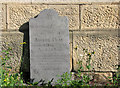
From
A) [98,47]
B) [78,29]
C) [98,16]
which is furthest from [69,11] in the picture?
[98,47]

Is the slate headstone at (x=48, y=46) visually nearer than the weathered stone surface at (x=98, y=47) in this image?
Yes

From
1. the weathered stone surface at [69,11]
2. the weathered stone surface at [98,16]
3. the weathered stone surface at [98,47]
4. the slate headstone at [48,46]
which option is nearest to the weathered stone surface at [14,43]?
the slate headstone at [48,46]

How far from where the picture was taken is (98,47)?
3.40m

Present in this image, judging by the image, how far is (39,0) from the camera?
3.41 metres

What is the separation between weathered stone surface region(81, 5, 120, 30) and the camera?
3395mm

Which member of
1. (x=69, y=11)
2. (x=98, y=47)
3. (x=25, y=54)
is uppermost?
(x=69, y=11)

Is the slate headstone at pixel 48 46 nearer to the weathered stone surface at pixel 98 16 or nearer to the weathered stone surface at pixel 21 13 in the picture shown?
the weathered stone surface at pixel 21 13

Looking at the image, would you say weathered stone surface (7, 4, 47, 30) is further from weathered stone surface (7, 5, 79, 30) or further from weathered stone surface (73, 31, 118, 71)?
weathered stone surface (73, 31, 118, 71)

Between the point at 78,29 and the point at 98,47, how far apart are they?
563 mm

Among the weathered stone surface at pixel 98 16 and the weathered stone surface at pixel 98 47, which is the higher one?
the weathered stone surface at pixel 98 16

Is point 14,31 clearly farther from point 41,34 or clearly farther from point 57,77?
point 57,77

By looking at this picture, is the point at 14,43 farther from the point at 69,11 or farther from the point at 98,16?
the point at 98,16

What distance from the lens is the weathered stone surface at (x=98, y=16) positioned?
11.1ft

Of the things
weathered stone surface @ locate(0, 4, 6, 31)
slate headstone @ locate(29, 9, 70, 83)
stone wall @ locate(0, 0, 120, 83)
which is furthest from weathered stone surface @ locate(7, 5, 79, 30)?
slate headstone @ locate(29, 9, 70, 83)
